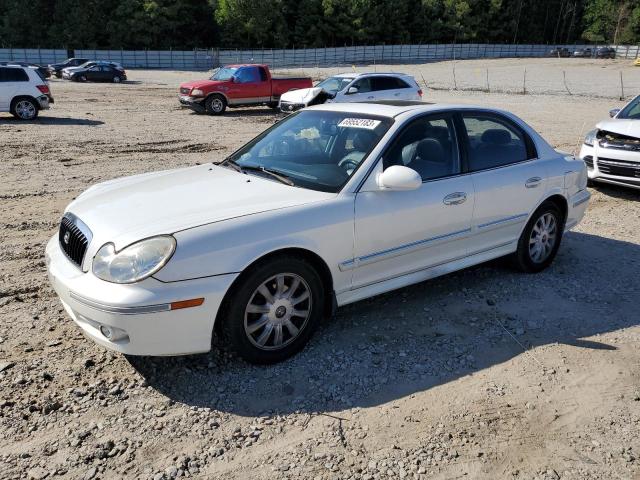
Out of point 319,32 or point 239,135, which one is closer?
point 239,135

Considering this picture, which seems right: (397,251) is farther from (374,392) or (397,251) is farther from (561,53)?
(561,53)

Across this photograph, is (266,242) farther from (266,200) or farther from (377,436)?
(377,436)

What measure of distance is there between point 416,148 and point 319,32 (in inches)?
3187

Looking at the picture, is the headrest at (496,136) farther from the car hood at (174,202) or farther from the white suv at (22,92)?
the white suv at (22,92)

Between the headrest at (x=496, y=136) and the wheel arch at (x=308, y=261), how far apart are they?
199cm

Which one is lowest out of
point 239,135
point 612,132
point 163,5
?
point 239,135

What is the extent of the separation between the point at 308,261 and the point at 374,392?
922mm

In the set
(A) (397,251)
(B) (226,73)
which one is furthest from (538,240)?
(B) (226,73)

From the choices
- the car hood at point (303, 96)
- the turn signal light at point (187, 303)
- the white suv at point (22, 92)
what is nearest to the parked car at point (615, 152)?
the turn signal light at point (187, 303)

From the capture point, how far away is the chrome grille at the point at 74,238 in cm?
354

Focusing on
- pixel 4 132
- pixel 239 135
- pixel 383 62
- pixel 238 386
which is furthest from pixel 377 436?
pixel 383 62

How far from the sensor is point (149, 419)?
321cm

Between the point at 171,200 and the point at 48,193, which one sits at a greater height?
the point at 171,200

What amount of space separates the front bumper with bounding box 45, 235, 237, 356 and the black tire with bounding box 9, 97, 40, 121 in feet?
51.4
